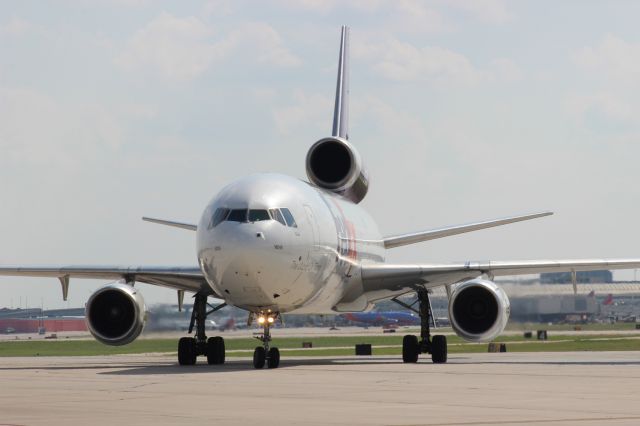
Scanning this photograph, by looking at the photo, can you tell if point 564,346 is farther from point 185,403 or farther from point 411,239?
point 185,403

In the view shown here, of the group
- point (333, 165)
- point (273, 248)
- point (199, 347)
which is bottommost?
point (199, 347)

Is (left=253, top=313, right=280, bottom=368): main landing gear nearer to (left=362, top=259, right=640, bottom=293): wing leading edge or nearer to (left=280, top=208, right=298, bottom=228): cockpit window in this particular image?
(left=280, top=208, right=298, bottom=228): cockpit window

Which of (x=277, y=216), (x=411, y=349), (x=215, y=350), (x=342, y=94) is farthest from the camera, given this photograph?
(x=342, y=94)

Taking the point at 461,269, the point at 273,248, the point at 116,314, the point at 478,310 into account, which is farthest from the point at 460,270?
the point at 116,314

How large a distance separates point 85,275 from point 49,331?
262 feet

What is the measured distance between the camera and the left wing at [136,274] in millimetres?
29047

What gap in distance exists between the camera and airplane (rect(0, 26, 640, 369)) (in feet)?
82.4

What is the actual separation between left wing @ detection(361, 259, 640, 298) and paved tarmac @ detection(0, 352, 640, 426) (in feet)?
13.7

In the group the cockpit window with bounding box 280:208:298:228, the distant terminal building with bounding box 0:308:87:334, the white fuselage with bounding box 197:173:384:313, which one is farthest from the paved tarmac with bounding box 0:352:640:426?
the distant terminal building with bounding box 0:308:87:334

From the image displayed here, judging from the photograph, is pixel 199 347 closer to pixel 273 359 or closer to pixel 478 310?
pixel 273 359

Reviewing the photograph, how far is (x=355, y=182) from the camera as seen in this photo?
117ft

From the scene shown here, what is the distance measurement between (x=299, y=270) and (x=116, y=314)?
211 inches

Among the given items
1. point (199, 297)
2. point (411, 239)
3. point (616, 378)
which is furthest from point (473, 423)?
point (411, 239)

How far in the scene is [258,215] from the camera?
82.4 feet
